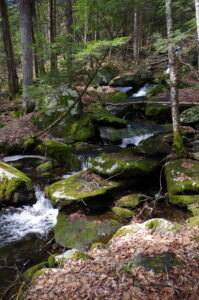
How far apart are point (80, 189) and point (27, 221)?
191 cm

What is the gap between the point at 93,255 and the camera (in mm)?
4395

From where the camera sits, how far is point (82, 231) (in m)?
5.90

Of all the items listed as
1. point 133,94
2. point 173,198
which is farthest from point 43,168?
point 133,94

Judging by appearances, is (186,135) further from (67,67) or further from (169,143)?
(67,67)

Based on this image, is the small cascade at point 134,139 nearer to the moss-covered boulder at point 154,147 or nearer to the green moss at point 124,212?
the moss-covered boulder at point 154,147

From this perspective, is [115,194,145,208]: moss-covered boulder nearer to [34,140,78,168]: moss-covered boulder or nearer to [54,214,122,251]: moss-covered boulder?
[54,214,122,251]: moss-covered boulder

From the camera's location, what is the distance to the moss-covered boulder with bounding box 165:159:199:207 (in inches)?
262

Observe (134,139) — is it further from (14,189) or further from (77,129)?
(14,189)

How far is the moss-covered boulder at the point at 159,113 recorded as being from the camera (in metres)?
13.2

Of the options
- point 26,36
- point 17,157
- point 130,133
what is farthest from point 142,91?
point 17,157

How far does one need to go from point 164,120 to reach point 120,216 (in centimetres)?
838

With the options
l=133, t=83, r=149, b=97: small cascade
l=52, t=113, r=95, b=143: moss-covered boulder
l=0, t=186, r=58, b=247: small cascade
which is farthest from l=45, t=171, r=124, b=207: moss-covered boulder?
l=133, t=83, r=149, b=97: small cascade

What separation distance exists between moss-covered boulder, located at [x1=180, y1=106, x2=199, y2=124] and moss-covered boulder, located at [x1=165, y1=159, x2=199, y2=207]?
5.17 metres

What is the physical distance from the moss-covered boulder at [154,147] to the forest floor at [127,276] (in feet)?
15.5
